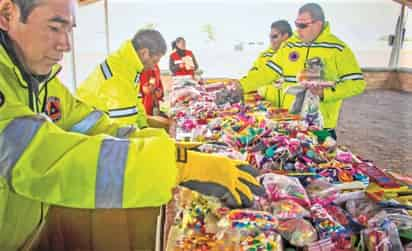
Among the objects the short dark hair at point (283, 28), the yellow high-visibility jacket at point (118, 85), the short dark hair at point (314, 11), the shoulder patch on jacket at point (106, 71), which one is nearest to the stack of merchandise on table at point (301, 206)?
the yellow high-visibility jacket at point (118, 85)

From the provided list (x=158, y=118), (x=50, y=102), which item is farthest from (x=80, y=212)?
(x=158, y=118)

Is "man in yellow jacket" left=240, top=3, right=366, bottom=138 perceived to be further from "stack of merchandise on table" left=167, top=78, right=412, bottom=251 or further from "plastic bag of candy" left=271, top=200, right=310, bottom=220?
"plastic bag of candy" left=271, top=200, right=310, bottom=220

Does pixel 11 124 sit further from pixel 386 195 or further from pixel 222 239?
pixel 386 195

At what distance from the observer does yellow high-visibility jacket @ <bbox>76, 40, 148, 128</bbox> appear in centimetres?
240

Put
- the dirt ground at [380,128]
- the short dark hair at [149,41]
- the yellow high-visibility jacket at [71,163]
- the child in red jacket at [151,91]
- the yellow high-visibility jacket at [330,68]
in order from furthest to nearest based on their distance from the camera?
the dirt ground at [380,128]
the child in red jacket at [151,91]
the yellow high-visibility jacket at [330,68]
the short dark hair at [149,41]
the yellow high-visibility jacket at [71,163]

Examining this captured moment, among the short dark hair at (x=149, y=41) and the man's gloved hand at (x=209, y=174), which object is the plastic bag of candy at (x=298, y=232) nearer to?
the man's gloved hand at (x=209, y=174)

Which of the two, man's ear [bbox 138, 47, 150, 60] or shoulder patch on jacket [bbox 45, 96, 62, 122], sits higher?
man's ear [bbox 138, 47, 150, 60]

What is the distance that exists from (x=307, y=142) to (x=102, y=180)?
41.2 inches

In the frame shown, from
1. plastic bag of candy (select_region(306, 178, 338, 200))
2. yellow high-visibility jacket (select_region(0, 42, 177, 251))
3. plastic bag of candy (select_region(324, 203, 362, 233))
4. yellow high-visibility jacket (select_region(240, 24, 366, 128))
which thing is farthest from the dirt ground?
yellow high-visibility jacket (select_region(0, 42, 177, 251))

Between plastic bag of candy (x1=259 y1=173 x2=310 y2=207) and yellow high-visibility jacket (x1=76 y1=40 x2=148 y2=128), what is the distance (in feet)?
3.79

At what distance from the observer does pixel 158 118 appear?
3131mm

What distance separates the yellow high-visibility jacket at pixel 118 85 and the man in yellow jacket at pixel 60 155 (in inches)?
52.2

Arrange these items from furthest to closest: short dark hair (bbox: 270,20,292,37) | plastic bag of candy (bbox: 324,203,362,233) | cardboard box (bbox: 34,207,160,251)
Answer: short dark hair (bbox: 270,20,292,37) → cardboard box (bbox: 34,207,160,251) → plastic bag of candy (bbox: 324,203,362,233)

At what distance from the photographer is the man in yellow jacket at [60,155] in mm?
876
